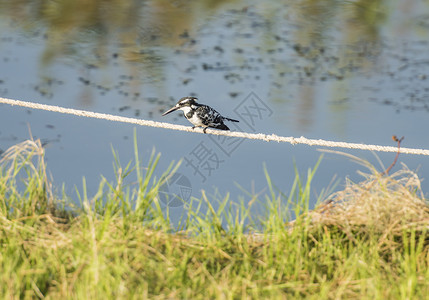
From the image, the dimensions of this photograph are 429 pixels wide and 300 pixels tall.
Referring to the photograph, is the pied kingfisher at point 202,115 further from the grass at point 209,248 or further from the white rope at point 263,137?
the grass at point 209,248

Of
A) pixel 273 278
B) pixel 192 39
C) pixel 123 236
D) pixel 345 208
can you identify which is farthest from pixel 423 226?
pixel 192 39

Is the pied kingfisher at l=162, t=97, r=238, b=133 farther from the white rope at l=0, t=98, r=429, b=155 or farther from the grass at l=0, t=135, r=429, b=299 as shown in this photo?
the grass at l=0, t=135, r=429, b=299

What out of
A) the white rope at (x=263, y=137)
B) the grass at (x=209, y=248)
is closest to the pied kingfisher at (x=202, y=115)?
the white rope at (x=263, y=137)

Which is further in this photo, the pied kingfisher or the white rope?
the pied kingfisher

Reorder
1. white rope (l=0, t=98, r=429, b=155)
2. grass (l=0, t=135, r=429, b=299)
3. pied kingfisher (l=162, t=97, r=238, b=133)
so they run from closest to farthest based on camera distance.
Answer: grass (l=0, t=135, r=429, b=299) < white rope (l=0, t=98, r=429, b=155) < pied kingfisher (l=162, t=97, r=238, b=133)

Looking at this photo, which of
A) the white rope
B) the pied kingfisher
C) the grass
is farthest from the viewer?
the pied kingfisher

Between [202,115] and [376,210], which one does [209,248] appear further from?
[202,115]

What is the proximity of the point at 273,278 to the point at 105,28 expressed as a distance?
9.66 m

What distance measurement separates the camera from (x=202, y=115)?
5.21 metres

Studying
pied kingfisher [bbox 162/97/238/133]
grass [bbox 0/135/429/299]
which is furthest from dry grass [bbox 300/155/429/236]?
pied kingfisher [bbox 162/97/238/133]

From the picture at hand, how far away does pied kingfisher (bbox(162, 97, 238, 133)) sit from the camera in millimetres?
5211

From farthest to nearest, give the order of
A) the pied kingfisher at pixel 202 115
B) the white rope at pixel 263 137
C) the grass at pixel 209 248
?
the pied kingfisher at pixel 202 115, the white rope at pixel 263 137, the grass at pixel 209 248

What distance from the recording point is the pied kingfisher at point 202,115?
5211 mm

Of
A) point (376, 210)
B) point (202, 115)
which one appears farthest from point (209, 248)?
point (202, 115)
